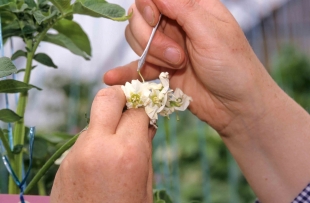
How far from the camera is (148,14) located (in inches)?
25.5

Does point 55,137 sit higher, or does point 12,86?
point 12,86

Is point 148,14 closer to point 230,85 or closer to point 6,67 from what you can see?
point 230,85

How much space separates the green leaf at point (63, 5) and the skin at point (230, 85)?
134 millimetres

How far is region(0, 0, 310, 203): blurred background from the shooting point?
1.27 metres

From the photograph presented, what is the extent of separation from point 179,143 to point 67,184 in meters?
0.90

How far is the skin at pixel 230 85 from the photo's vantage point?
0.64m

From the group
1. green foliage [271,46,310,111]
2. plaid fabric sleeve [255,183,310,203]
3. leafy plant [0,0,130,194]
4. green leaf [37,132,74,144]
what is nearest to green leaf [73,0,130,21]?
leafy plant [0,0,130,194]

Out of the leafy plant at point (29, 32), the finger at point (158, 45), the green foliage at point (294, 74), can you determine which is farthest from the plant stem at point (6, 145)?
the green foliage at point (294, 74)

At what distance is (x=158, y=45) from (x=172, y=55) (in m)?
0.03

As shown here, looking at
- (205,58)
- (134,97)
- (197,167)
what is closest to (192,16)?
(205,58)

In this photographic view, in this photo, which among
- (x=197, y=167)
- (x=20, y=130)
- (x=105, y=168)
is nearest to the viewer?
(x=105, y=168)

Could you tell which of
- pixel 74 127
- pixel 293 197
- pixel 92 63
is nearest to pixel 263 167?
pixel 293 197

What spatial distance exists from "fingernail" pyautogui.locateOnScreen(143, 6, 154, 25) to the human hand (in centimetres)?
25

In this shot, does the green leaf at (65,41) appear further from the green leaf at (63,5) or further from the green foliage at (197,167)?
the green foliage at (197,167)
